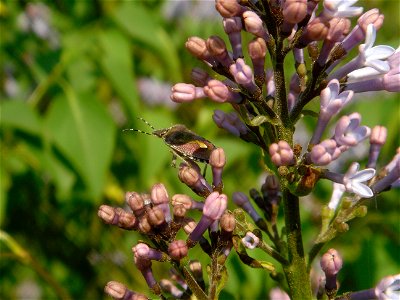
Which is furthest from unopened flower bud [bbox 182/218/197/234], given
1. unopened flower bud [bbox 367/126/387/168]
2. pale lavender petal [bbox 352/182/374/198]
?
unopened flower bud [bbox 367/126/387/168]

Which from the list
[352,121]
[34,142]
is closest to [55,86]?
[34,142]

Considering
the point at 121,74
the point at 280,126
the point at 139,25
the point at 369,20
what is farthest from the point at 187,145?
the point at 139,25

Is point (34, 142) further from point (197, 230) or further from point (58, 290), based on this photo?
point (197, 230)

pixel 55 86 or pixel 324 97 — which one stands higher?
pixel 324 97

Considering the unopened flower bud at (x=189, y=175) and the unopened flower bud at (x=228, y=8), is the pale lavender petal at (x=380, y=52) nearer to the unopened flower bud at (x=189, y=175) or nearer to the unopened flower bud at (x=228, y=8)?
the unopened flower bud at (x=228, y=8)

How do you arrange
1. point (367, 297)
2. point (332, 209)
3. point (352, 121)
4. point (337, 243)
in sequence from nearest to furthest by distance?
point (352, 121) → point (367, 297) → point (332, 209) → point (337, 243)

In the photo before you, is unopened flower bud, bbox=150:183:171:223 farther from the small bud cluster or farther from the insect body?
the insect body

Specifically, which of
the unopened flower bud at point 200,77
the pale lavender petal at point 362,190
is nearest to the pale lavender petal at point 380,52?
the pale lavender petal at point 362,190
